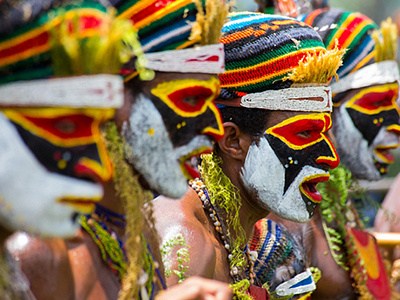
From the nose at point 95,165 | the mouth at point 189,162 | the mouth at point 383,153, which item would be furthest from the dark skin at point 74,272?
the mouth at point 383,153

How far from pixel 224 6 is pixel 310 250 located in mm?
2080

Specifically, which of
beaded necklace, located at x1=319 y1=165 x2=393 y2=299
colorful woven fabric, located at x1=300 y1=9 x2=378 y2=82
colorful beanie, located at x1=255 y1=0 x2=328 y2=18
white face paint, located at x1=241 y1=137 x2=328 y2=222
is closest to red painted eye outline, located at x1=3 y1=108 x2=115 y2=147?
white face paint, located at x1=241 y1=137 x2=328 y2=222

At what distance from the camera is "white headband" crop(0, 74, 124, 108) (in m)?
1.57

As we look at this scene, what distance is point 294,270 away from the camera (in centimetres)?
356

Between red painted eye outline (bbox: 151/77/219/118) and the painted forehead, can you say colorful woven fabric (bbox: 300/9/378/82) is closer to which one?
the painted forehead

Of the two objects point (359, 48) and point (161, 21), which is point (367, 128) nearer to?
point (359, 48)

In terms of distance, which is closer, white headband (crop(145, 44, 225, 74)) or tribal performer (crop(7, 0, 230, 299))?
tribal performer (crop(7, 0, 230, 299))

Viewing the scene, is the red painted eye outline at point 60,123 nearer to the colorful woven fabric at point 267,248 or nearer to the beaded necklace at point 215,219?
the beaded necklace at point 215,219

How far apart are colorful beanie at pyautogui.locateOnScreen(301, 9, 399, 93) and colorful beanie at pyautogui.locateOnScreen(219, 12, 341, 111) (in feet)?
4.31

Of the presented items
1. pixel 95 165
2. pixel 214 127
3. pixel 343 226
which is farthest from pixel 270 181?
pixel 95 165

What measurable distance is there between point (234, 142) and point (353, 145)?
5.45 ft

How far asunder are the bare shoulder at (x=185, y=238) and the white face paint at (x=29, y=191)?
3.62ft

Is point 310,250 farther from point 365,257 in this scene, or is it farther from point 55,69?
point 55,69

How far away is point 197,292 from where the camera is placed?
182cm
